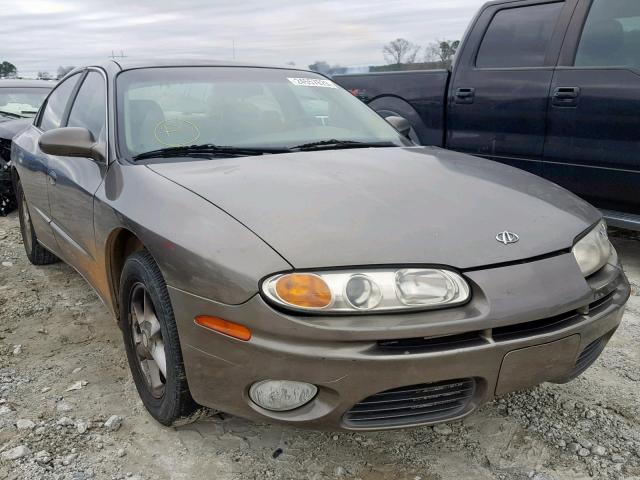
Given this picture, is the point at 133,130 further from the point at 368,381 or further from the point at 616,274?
the point at 616,274

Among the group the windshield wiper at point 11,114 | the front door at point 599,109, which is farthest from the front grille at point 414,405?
the windshield wiper at point 11,114

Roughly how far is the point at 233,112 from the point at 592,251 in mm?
1748

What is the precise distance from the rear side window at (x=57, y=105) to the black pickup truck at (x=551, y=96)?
9.51 feet

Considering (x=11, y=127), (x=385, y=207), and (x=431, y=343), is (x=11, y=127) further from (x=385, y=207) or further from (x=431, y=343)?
(x=431, y=343)

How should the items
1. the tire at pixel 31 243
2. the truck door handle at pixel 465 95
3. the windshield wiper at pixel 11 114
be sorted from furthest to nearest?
1. the windshield wiper at pixel 11 114
2. the truck door handle at pixel 465 95
3. the tire at pixel 31 243

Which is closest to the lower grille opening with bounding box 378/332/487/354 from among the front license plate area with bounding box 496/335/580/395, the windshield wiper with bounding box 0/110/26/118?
the front license plate area with bounding box 496/335/580/395

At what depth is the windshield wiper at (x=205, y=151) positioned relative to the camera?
258 cm

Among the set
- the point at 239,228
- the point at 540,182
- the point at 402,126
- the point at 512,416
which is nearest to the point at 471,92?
the point at 402,126

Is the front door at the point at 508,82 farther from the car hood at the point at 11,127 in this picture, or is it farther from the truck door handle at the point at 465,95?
the car hood at the point at 11,127

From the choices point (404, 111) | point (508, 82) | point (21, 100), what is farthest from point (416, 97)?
point (21, 100)

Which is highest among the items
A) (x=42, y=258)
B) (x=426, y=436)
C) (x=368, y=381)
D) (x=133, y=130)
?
(x=133, y=130)

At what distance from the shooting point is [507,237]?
1949mm

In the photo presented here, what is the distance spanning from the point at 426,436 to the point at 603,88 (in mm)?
2909

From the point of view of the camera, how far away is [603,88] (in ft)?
13.2
